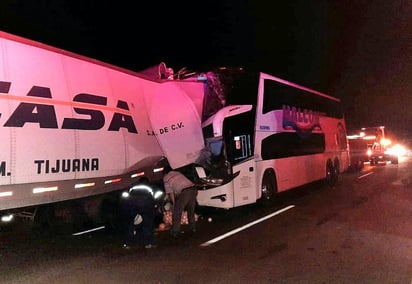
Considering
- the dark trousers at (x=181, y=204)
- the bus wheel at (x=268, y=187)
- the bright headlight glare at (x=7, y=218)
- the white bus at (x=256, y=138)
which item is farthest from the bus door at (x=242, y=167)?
the bright headlight glare at (x=7, y=218)

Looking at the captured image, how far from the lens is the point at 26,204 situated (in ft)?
25.3

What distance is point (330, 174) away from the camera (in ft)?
69.4

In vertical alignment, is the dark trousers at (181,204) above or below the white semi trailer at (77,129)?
below

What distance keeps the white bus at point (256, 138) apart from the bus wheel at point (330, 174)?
1.33 m

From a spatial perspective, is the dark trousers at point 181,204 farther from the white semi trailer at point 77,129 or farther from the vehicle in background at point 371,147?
the vehicle in background at point 371,147

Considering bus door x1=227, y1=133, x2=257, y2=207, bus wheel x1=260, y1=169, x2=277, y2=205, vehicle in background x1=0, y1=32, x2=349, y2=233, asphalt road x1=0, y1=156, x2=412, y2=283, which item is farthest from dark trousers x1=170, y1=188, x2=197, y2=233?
bus wheel x1=260, y1=169, x2=277, y2=205

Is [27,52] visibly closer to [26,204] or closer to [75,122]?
[75,122]

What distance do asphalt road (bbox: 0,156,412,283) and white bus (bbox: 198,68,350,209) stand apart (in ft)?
2.95

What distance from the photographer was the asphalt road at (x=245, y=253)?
23.1ft

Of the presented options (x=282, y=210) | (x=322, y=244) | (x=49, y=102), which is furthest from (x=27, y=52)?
(x=282, y=210)

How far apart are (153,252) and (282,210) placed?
232 inches

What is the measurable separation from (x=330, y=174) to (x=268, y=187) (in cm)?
762

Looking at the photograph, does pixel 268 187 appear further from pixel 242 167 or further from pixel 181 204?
pixel 181 204

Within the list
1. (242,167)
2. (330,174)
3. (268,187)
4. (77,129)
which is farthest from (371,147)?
(77,129)
